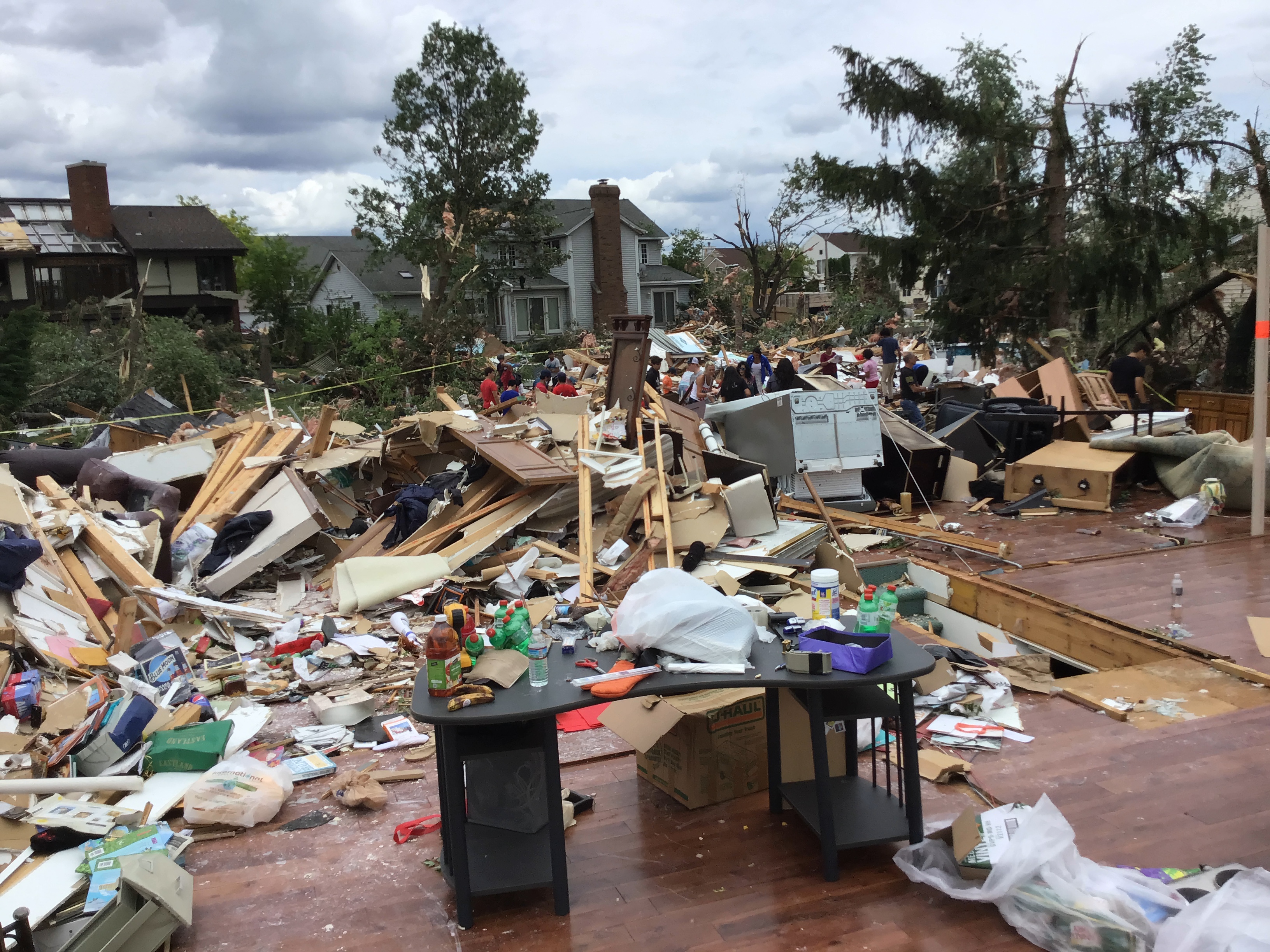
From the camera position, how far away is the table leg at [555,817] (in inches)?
132

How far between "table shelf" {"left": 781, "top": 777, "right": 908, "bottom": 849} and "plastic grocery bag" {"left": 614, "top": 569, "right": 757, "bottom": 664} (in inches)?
26.6

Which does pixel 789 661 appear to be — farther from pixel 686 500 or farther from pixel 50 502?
pixel 50 502

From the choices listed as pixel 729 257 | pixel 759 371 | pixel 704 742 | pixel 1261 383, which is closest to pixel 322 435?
pixel 704 742

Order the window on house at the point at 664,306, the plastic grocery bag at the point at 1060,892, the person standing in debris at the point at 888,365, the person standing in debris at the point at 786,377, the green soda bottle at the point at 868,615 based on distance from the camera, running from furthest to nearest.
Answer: the window on house at the point at 664,306
the person standing in debris at the point at 888,365
the person standing in debris at the point at 786,377
the green soda bottle at the point at 868,615
the plastic grocery bag at the point at 1060,892

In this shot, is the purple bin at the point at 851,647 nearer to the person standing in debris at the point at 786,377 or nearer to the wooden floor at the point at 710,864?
the wooden floor at the point at 710,864

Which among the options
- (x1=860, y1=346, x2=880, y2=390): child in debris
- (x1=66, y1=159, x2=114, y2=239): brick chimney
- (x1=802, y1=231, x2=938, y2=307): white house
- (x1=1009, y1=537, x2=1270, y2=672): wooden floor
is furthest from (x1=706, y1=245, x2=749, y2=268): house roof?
(x1=1009, y1=537, x2=1270, y2=672): wooden floor

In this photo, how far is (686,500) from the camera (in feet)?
27.6

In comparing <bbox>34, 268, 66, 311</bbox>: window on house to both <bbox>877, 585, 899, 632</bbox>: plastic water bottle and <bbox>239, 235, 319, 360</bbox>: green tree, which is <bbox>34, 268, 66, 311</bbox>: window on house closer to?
<bbox>239, 235, 319, 360</bbox>: green tree

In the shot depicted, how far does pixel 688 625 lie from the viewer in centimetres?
358

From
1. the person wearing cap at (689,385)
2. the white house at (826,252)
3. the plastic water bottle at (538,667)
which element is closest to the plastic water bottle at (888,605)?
the plastic water bottle at (538,667)

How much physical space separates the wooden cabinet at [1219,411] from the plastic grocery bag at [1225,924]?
33.2 feet

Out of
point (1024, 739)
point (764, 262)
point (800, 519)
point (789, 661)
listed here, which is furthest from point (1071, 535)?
point (764, 262)

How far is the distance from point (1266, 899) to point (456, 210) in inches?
1192

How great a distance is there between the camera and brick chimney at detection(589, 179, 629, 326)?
1438 inches
